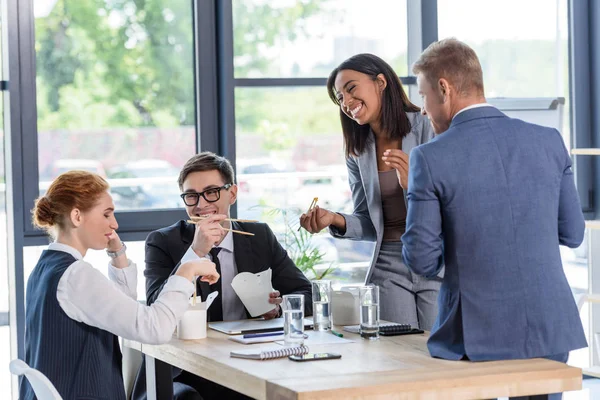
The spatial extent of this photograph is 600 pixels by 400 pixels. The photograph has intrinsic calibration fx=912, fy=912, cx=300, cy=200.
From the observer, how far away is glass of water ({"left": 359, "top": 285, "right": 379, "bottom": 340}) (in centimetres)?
246

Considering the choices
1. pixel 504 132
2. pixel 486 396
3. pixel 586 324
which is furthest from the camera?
pixel 586 324

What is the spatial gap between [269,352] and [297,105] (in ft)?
8.47

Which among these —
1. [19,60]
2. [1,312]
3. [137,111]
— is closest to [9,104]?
[19,60]

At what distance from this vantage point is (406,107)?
315 centimetres

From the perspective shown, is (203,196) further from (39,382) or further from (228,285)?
(39,382)

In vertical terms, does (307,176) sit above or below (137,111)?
below

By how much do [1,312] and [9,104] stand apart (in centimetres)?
95

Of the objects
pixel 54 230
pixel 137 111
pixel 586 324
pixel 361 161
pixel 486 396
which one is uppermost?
pixel 137 111

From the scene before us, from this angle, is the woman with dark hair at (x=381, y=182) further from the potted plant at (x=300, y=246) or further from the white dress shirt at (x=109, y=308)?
the potted plant at (x=300, y=246)

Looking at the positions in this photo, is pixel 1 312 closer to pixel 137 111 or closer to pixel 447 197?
pixel 137 111

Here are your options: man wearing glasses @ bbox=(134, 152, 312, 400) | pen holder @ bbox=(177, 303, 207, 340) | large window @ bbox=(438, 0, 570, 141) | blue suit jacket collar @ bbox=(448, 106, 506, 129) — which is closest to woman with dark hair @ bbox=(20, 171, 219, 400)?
pen holder @ bbox=(177, 303, 207, 340)

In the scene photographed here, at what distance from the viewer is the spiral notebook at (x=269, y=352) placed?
2188 mm

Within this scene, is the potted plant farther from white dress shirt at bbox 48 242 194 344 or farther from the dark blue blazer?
the dark blue blazer

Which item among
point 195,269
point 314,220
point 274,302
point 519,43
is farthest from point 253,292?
point 519,43
